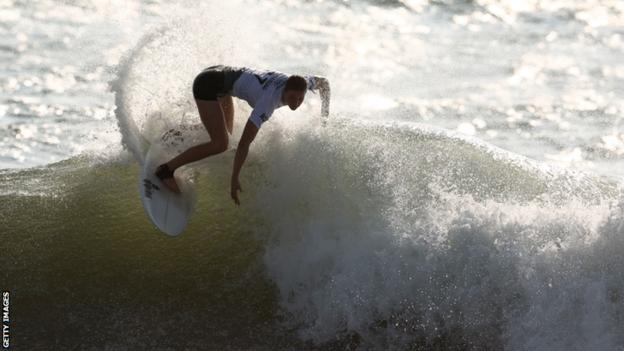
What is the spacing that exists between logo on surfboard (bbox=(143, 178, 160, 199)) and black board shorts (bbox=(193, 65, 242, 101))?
39.7 inches

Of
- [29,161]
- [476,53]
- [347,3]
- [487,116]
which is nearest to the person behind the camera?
[29,161]

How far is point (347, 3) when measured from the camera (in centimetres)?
2212

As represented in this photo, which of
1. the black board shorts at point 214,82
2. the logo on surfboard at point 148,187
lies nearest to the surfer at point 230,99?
the black board shorts at point 214,82

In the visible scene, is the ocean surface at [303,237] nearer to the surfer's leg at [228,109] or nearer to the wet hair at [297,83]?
the surfer's leg at [228,109]

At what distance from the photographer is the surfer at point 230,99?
884 centimetres

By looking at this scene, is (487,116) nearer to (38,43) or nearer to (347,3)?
(347,3)

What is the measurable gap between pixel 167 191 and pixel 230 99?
3.69 ft

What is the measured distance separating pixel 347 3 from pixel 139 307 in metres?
14.1

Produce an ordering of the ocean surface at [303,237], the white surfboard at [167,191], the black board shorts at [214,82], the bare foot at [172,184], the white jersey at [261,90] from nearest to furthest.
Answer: the ocean surface at [303,237]
the white jersey at [261,90]
the black board shorts at [214,82]
the white surfboard at [167,191]
the bare foot at [172,184]

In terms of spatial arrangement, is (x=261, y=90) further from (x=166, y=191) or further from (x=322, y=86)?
(x=166, y=191)

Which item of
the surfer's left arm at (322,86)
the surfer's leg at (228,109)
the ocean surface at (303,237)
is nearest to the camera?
the ocean surface at (303,237)

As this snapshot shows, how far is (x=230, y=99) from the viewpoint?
9.89 metres

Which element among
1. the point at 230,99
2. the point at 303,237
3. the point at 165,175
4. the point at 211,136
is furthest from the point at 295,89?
the point at 165,175

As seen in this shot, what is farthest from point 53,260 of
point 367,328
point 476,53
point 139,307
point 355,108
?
point 476,53
